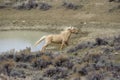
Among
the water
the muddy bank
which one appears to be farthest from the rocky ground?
the water

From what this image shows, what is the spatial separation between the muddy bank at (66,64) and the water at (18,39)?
248 cm

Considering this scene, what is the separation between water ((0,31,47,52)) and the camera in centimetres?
2124

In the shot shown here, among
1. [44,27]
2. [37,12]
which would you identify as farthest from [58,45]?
[37,12]

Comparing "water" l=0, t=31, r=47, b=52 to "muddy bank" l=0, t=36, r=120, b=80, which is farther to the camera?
"water" l=0, t=31, r=47, b=52

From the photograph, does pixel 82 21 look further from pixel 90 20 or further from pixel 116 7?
pixel 116 7

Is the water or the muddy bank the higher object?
the muddy bank

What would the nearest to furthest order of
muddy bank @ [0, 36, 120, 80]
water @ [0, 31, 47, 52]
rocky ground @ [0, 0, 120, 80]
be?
muddy bank @ [0, 36, 120, 80], rocky ground @ [0, 0, 120, 80], water @ [0, 31, 47, 52]

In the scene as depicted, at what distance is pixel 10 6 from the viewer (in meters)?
34.0

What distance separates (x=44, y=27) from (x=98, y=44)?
8.16 m

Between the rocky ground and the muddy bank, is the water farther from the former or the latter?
the muddy bank

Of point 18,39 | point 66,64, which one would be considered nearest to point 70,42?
point 18,39

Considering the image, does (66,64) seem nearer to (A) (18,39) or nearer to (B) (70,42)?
(B) (70,42)

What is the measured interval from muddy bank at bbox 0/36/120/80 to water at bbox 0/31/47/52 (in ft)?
8.13

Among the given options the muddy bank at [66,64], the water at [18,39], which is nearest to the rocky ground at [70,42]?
the muddy bank at [66,64]
